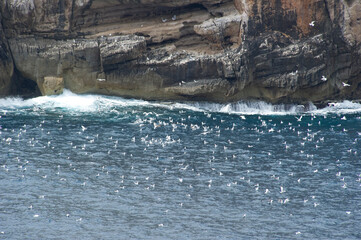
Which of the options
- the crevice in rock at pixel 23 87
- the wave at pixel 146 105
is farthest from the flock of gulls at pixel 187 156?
the crevice in rock at pixel 23 87

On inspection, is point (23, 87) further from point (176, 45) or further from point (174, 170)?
point (174, 170)

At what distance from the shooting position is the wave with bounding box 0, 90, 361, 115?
179 feet

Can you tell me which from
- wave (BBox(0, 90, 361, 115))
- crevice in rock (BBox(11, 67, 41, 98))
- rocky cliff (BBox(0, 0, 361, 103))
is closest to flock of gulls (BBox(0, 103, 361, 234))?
wave (BBox(0, 90, 361, 115))

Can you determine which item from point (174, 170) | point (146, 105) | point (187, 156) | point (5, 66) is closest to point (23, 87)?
point (5, 66)

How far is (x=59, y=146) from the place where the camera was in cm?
4381

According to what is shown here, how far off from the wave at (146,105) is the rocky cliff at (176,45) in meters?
0.78

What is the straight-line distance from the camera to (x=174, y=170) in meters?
39.6

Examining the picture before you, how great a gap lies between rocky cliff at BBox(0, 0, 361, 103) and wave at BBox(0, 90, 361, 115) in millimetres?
778

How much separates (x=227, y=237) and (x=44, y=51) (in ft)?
103

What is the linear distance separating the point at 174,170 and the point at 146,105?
17.3 metres

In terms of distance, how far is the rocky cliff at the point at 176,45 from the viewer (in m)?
55.3

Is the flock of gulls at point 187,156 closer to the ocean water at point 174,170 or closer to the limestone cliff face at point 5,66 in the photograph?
the ocean water at point 174,170

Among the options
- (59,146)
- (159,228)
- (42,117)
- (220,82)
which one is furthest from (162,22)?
(159,228)

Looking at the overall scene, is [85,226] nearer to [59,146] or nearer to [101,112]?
[59,146]
